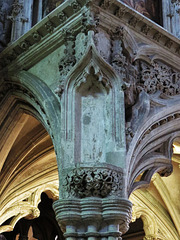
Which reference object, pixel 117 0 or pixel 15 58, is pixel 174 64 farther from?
pixel 15 58

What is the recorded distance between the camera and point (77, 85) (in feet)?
19.6

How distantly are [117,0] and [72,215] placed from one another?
2.80 m

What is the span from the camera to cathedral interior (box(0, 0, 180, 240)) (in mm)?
5539

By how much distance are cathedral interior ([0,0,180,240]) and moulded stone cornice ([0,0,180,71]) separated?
0.5 inches

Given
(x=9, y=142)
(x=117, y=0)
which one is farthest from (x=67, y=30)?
(x=9, y=142)

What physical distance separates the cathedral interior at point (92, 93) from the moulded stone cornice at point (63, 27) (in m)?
0.01

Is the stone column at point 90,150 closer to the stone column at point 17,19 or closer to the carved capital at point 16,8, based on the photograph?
the stone column at point 17,19

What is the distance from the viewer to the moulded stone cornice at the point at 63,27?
6.46m

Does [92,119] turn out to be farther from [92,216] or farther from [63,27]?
[63,27]

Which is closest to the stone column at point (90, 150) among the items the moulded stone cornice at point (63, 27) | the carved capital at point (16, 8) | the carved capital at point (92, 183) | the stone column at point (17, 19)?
the carved capital at point (92, 183)

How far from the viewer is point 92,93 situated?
19.7 ft

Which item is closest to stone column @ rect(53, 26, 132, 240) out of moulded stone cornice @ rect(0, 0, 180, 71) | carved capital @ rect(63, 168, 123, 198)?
carved capital @ rect(63, 168, 123, 198)

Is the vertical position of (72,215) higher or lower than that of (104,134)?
lower

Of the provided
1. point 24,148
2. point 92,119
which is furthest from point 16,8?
point 92,119
